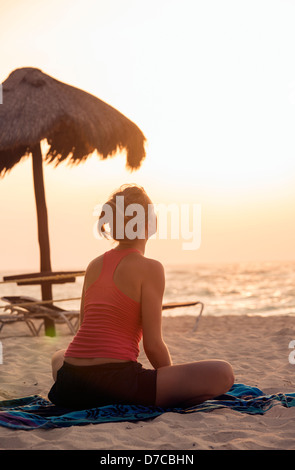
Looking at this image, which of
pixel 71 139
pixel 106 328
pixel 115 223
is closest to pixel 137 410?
pixel 106 328

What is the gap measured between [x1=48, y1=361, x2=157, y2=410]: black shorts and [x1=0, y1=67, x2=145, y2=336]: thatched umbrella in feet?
14.9

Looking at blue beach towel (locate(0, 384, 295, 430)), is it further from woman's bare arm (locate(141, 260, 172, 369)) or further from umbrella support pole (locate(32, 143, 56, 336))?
umbrella support pole (locate(32, 143, 56, 336))

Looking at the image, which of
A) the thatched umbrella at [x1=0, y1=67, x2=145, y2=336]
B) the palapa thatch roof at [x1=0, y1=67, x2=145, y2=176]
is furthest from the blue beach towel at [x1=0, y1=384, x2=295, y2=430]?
the palapa thatch roof at [x1=0, y1=67, x2=145, y2=176]

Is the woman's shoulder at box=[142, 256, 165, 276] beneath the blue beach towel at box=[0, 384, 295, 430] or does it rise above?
above

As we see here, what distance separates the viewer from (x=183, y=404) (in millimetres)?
2912

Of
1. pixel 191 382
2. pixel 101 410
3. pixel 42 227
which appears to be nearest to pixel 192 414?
pixel 191 382

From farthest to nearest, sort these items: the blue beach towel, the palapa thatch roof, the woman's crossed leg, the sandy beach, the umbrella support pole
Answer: the umbrella support pole → the palapa thatch roof → the woman's crossed leg → the blue beach towel → the sandy beach

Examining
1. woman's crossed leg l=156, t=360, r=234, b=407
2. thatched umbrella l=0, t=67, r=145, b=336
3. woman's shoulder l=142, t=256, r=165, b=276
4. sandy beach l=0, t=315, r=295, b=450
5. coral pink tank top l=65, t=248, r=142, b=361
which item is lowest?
sandy beach l=0, t=315, r=295, b=450

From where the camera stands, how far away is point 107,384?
271 centimetres

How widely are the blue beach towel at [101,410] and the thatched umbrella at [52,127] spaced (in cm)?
429

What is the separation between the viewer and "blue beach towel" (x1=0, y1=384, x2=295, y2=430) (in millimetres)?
2680

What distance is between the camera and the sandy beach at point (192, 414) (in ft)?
7.86

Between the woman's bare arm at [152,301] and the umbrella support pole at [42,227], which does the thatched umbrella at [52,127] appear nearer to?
the umbrella support pole at [42,227]

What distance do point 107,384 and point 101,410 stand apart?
16cm
